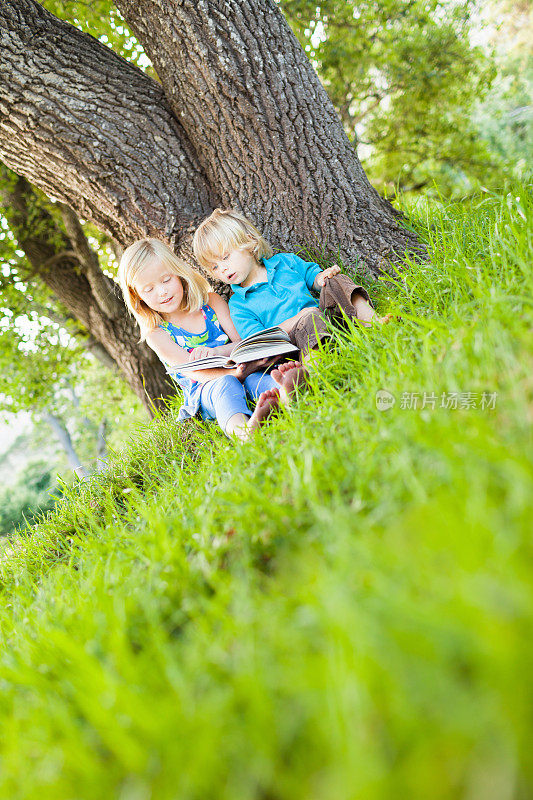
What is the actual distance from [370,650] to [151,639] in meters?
0.61

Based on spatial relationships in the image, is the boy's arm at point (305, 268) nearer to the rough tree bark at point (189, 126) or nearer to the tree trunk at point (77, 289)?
the rough tree bark at point (189, 126)

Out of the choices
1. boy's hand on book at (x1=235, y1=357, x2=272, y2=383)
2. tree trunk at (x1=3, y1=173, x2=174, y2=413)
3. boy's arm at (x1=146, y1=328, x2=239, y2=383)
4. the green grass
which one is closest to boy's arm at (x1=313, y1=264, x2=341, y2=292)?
boy's hand on book at (x1=235, y1=357, x2=272, y2=383)

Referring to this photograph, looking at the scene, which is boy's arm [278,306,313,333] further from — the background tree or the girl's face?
the background tree

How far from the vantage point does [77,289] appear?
5.96 meters

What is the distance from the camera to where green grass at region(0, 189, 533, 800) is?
0.60 m

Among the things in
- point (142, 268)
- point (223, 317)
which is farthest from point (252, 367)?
point (142, 268)

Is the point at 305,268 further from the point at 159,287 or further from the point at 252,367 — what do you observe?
the point at 159,287

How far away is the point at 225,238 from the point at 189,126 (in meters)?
0.92

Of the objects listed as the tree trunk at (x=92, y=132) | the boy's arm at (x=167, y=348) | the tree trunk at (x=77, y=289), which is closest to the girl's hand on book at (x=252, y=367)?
the boy's arm at (x=167, y=348)

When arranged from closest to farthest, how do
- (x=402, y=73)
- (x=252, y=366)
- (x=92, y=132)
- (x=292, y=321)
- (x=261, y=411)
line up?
(x=261, y=411), (x=252, y=366), (x=292, y=321), (x=92, y=132), (x=402, y=73)

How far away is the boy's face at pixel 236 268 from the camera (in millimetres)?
3186

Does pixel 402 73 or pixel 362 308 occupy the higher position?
pixel 402 73

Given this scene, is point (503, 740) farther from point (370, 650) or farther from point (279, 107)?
point (279, 107)

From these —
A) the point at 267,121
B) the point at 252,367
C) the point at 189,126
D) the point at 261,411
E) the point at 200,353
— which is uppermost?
the point at 189,126
